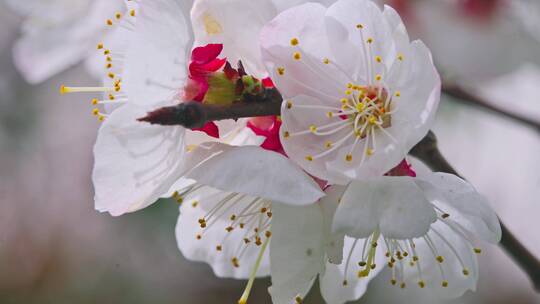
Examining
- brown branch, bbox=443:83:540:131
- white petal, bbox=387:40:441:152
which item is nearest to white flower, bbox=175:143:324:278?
white petal, bbox=387:40:441:152

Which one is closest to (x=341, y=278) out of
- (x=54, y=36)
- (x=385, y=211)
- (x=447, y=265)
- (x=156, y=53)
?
(x=447, y=265)

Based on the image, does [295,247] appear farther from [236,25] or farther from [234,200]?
[236,25]

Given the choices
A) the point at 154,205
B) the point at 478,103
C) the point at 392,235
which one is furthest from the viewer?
the point at 154,205

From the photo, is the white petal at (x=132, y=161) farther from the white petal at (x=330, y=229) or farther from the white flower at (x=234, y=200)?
the white petal at (x=330, y=229)

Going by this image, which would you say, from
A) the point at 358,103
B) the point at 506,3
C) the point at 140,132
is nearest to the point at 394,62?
the point at 358,103

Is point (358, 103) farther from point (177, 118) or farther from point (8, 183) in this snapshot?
point (8, 183)

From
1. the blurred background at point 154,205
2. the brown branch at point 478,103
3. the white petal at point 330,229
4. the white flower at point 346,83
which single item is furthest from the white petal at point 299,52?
the blurred background at point 154,205
